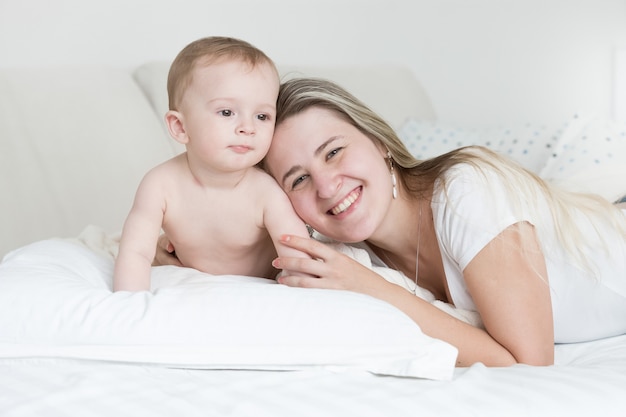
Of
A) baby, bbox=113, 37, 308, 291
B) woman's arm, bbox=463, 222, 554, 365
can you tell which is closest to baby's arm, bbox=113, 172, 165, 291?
baby, bbox=113, 37, 308, 291

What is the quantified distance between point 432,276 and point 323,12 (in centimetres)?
201

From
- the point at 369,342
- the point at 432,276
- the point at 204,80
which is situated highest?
the point at 204,80

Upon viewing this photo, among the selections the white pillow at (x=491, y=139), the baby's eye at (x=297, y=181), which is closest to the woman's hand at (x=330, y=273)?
the baby's eye at (x=297, y=181)

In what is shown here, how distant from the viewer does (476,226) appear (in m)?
1.36

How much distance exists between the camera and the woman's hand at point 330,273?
1.34 m

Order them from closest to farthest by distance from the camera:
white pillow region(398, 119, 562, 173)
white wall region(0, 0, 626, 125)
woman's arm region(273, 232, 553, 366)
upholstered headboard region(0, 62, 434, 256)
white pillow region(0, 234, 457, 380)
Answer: white pillow region(0, 234, 457, 380)
woman's arm region(273, 232, 553, 366)
upholstered headboard region(0, 62, 434, 256)
white pillow region(398, 119, 562, 173)
white wall region(0, 0, 626, 125)

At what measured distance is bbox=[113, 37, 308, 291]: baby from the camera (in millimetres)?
1358

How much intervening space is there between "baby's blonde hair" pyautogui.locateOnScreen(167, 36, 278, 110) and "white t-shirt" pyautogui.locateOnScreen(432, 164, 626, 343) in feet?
1.30

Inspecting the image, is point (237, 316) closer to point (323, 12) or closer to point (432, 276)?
point (432, 276)

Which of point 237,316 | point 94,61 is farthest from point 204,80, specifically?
point 94,61

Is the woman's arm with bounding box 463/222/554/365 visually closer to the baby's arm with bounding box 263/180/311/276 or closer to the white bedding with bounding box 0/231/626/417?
the white bedding with bounding box 0/231/626/417

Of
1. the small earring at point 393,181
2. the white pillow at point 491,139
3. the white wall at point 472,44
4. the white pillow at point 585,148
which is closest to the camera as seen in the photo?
the small earring at point 393,181

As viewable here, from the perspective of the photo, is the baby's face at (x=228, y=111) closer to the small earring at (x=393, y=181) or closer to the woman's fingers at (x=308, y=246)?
the woman's fingers at (x=308, y=246)

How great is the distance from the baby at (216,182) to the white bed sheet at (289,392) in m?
0.32
